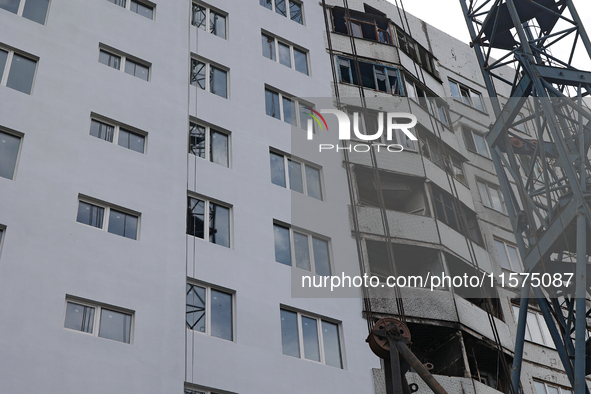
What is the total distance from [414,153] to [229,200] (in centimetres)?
824

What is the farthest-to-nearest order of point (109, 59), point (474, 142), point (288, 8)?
point (474, 142)
point (288, 8)
point (109, 59)

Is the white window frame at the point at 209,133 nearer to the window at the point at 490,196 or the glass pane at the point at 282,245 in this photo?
the glass pane at the point at 282,245

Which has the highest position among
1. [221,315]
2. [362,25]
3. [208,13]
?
[362,25]

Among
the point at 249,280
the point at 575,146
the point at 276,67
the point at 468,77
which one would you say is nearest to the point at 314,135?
the point at 276,67

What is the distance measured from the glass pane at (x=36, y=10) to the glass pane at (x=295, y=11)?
10341mm

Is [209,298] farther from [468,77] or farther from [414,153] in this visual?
[468,77]

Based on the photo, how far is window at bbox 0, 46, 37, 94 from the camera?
57.0 ft

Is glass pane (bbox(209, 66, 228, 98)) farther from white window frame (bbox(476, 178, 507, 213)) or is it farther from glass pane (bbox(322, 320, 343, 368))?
white window frame (bbox(476, 178, 507, 213))

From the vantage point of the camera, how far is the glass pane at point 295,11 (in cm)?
Answer: 2655

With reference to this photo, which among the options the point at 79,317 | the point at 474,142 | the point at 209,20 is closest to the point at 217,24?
the point at 209,20

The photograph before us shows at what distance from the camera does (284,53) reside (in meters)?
24.8

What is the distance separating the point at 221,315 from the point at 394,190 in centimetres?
938

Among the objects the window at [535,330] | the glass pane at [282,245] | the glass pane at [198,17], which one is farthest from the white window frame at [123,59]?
the window at [535,330]

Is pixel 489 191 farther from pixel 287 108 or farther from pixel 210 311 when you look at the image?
pixel 210 311
